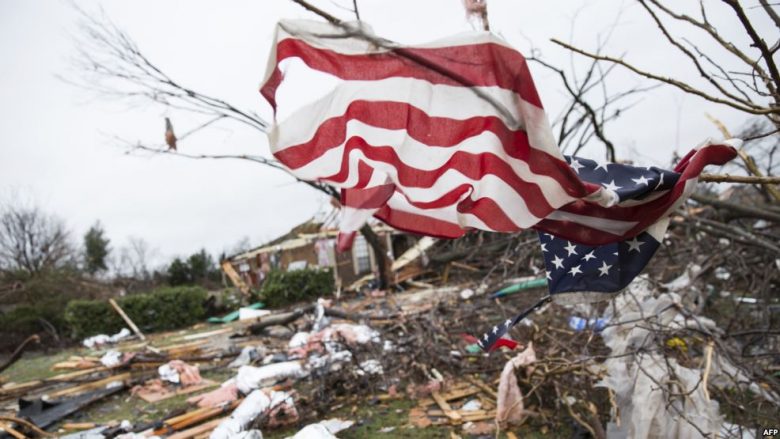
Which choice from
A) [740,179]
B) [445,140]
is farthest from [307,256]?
[740,179]

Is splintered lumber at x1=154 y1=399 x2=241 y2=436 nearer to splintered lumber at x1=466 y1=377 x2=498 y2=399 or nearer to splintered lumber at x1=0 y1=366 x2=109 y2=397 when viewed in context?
splintered lumber at x1=466 y1=377 x2=498 y2=399

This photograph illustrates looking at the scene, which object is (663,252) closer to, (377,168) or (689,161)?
(689,161)

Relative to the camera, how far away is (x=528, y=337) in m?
4.94

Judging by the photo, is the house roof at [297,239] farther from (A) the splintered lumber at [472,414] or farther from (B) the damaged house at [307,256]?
(A) the splintered lumber at [472,414]

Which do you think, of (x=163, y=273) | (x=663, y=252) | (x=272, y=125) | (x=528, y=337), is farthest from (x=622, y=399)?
(x=163, y=273)

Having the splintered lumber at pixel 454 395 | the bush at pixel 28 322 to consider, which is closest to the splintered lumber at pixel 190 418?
the splintered lumber at pixel 454 395

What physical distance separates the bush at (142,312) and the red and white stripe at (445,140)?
1617 centimetres

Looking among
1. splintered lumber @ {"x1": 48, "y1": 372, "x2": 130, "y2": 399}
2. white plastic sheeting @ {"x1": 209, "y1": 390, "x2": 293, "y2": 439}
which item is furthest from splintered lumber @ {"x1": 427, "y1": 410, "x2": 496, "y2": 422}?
splintered lumber @ {"x1": 48, "y1": 372, "x2": 130, "y2": 399}

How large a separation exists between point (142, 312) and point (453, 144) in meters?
17.0

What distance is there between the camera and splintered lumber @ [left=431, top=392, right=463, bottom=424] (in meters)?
3.96

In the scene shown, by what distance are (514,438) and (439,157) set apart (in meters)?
2.78

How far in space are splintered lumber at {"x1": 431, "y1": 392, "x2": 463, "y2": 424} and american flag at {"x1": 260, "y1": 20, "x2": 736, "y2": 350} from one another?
2391 mm

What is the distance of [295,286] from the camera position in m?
17.3

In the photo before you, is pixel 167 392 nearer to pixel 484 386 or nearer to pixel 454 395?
pixel 454 395
